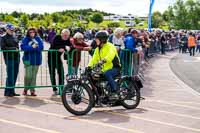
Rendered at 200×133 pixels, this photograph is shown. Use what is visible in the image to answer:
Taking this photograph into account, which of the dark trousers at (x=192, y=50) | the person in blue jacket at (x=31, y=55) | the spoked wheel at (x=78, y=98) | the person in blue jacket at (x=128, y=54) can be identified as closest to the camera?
the spoked wheel at (x=78, y=98)

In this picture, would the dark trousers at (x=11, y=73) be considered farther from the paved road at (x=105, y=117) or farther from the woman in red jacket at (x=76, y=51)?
the woman in red jacket at (x=76, y=51)

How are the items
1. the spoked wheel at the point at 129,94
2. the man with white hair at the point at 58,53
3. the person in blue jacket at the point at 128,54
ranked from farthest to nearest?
1. the person in blue jacket at the point at 128,54
2. the man with white hair at the point at 58,53
3. the spoked wheel at the point at 129,94

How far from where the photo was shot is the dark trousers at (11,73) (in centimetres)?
1142

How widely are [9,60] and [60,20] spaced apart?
76506 mm

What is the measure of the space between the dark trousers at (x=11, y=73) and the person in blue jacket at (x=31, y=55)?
25 cm

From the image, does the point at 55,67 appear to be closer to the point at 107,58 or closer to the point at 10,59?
the point at 10,59

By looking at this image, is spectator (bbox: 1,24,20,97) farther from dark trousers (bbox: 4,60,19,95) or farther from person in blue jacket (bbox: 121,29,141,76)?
person in blue jacket (bbox: 121,29,141,76)

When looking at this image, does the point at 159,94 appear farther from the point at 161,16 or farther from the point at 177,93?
the point at 161,16

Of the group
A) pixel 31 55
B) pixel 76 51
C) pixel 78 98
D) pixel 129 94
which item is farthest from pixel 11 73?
pixel 129 94

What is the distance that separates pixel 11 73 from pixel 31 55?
0.65m

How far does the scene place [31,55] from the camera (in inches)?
448

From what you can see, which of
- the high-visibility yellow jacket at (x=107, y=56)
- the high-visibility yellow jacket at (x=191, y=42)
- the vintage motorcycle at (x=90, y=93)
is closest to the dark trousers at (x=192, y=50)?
the high-visibility yellow jacket at (x=191, y=42)

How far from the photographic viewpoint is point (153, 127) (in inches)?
331

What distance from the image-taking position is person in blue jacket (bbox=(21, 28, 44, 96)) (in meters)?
11.2
